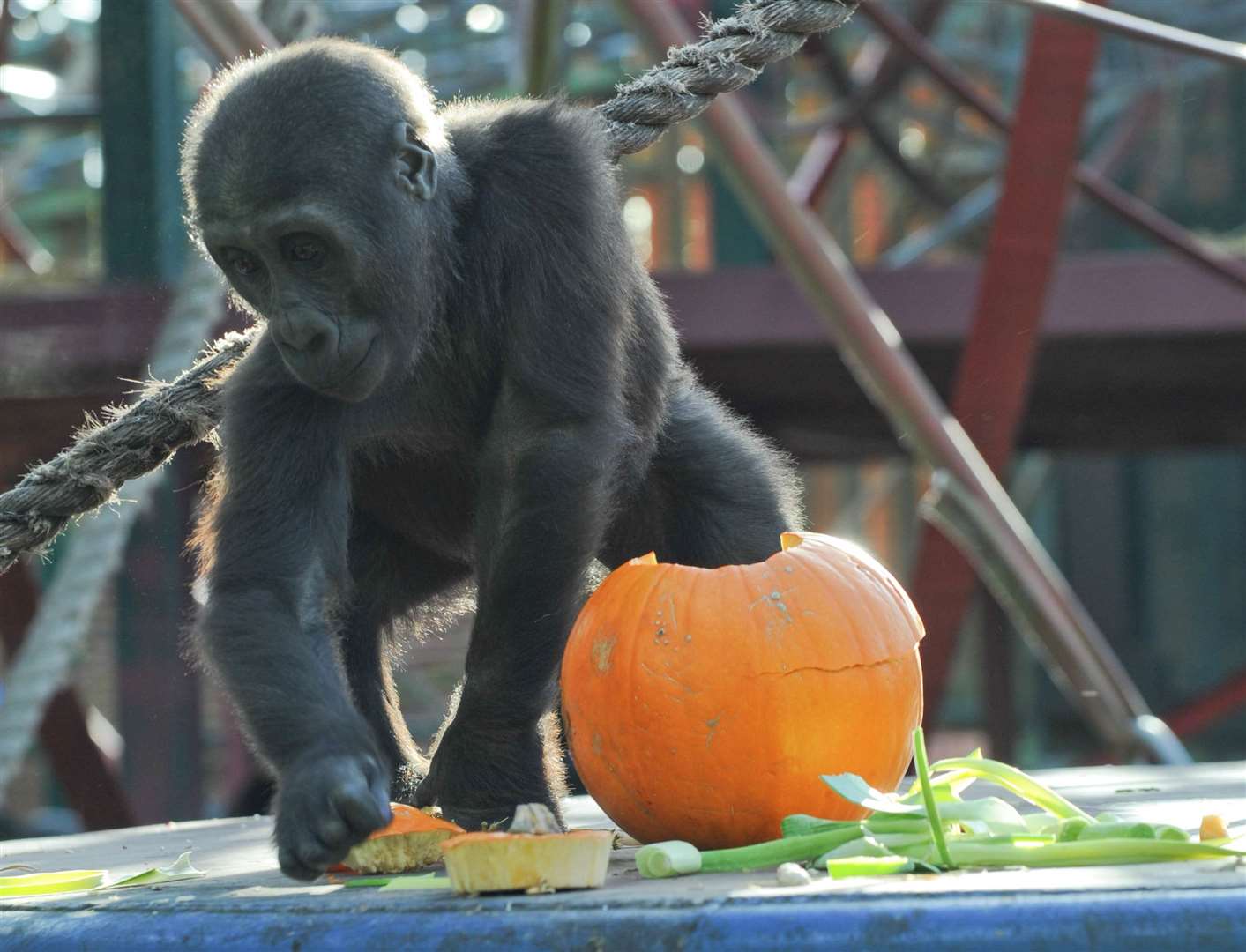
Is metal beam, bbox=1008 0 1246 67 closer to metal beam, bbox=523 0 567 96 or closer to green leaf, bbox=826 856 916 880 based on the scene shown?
metal beam, bbox=523 0 567 96

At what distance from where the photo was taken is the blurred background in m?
5.15

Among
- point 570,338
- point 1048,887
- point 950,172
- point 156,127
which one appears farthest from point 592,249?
point 950,172

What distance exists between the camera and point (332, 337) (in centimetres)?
223

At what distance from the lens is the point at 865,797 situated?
1833 mm

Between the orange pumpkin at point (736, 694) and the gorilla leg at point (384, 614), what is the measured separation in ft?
2.19

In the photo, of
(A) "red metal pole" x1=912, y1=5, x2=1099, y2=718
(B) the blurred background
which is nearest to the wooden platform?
(B) the blurred background

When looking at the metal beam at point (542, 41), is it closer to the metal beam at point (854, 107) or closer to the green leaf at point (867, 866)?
the metal beam at point (854, 107)

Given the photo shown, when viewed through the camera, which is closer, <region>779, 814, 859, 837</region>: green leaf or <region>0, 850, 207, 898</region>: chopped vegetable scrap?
<region>779, 814, 859, 837</region>: green leaf

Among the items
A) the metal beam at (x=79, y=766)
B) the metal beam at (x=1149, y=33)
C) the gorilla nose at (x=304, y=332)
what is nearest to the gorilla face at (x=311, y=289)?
the gorilla nose at (x=304, y=332)

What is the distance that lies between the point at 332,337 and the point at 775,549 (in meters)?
0.86

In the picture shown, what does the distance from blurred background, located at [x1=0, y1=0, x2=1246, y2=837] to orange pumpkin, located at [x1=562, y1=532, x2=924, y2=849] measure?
89cm

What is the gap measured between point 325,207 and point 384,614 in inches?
35.5

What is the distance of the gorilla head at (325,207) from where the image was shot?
2.19m

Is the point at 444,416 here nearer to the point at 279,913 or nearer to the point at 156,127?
the point at 279,913
